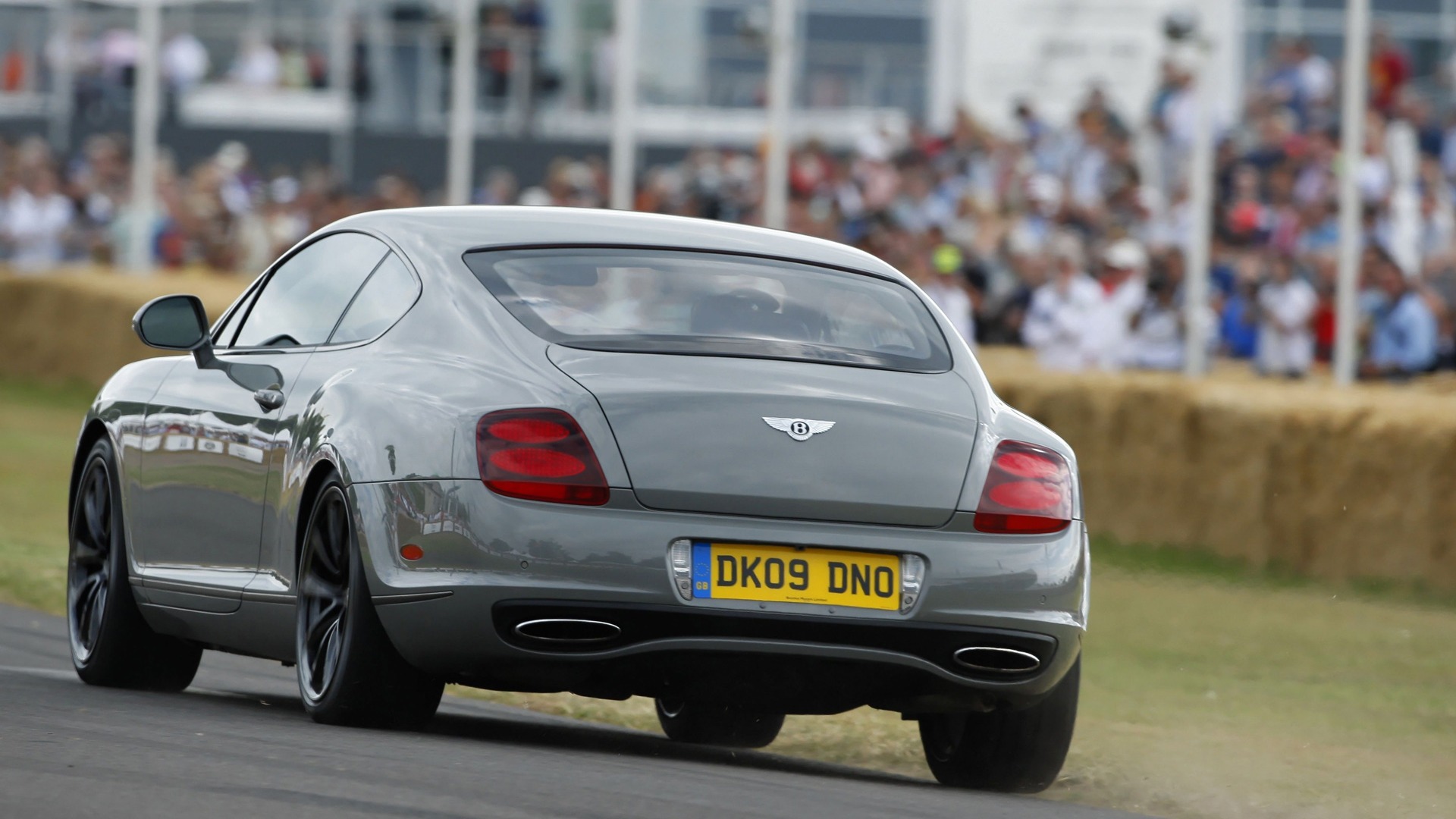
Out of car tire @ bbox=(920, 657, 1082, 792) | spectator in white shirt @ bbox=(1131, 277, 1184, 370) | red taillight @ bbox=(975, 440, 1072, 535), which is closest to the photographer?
red taillight @ bbox=(975, 440, 1072, 535)

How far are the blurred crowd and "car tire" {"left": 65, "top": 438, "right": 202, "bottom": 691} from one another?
9.54 meters

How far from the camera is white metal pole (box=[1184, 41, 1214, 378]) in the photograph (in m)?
17.2

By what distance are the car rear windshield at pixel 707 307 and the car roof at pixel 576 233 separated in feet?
0.19

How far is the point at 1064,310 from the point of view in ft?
59.4

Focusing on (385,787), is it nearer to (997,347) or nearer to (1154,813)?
(1154,813)

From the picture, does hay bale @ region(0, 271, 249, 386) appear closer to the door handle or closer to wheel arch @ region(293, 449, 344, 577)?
the door handle

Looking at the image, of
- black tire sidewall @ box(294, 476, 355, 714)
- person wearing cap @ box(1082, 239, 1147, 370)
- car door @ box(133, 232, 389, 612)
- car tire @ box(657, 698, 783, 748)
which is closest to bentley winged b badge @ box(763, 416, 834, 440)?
black tire sidewall @ box(294, 476, 355, 714)

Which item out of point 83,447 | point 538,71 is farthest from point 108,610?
point 538,71

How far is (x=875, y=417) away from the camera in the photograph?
245 inches

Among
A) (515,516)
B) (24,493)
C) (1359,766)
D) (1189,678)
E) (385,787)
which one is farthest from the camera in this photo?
(24,493)

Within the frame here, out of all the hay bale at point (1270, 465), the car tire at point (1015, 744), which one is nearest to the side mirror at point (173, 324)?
the car tire at point (1015, 744)

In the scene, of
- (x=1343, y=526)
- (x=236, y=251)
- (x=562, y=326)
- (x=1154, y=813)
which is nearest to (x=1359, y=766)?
(x=1154, y=813)

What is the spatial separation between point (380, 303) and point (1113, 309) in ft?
38.1

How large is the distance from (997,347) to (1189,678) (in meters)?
8.37
